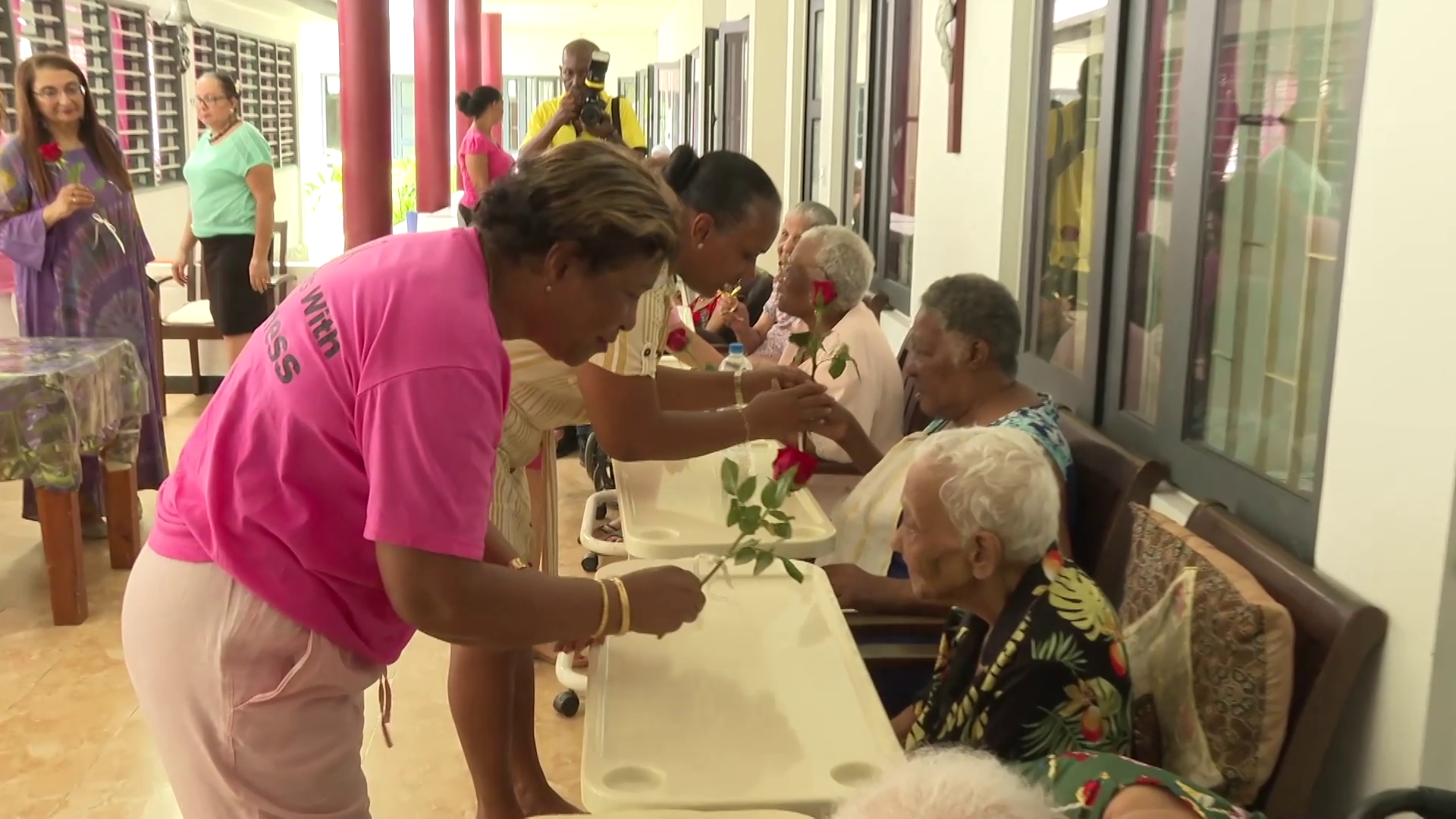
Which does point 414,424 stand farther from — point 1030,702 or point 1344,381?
point 1344,381

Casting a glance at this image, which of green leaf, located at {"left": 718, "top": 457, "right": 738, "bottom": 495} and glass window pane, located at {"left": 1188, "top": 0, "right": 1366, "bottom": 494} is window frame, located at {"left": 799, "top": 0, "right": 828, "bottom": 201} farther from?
green leaf, located at {"left": 718, "top": 457, "right": 738, "bottom": 495}

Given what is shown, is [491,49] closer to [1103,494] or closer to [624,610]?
[1103,494]

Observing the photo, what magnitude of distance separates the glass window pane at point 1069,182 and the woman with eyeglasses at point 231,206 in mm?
3764

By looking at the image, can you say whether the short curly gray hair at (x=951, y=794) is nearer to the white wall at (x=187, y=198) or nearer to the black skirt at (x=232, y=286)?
the black skirt at (x=232, y=286)

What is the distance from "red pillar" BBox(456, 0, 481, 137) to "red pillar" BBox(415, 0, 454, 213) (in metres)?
1.93

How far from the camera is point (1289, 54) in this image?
6.48 ft

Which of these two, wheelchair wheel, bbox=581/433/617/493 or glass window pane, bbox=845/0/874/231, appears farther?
glass window pane, bbox=845/0/874/231

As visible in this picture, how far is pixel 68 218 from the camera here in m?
3.88

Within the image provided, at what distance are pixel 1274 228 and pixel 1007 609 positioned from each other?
2.81 feet

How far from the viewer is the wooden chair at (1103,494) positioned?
6.89 ft

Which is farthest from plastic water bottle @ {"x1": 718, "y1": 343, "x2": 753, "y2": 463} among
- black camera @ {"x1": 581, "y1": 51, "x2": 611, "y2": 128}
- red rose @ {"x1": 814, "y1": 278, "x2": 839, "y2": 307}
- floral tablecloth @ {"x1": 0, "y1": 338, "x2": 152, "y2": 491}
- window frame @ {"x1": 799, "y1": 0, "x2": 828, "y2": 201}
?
window frame @ {"x1": 799, "y1": 0, "x2": 828, "y2": 201}

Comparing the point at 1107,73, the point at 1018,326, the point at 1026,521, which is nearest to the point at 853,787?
the point at 1026,521

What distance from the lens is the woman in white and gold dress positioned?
1.89 meters

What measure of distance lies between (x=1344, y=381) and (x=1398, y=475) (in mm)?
180
